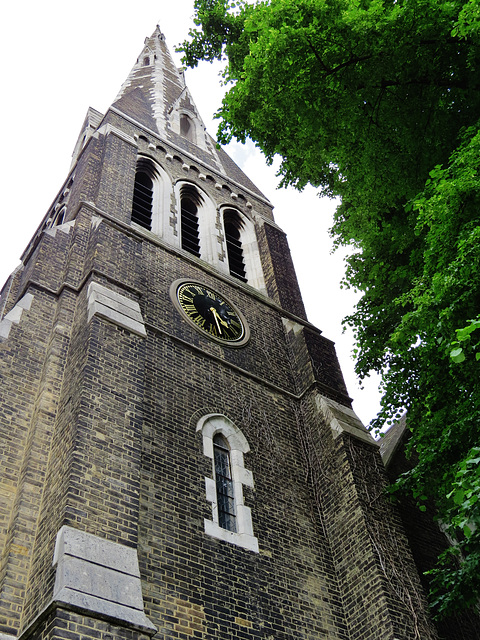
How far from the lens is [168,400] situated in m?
10.8

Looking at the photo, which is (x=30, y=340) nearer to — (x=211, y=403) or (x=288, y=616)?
(x=211, y=403)

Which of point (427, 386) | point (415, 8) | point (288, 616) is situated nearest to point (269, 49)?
point (415, 8)

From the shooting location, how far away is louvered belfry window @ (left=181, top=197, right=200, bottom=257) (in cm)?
1700

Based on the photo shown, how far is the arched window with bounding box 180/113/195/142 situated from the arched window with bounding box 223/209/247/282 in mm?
6785

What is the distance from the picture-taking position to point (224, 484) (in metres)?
10.6

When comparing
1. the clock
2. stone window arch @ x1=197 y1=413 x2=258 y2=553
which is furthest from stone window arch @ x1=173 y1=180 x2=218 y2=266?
stone window arch @ x1=197 y1=413 x2=258 y2=553

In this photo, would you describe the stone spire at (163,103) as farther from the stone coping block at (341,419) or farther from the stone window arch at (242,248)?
the stone coping block at (341,419)

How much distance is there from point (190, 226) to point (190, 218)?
63 centimetres

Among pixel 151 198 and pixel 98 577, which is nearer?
pixel 98 577

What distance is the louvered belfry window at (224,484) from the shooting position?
10031 mm

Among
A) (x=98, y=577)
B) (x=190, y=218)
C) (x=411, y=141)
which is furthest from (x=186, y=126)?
(x=98, y=577)

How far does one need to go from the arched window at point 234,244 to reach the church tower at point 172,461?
1.52 metres

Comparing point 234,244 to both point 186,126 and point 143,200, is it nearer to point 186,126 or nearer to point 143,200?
point 143,200

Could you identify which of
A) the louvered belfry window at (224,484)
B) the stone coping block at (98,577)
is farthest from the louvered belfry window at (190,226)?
the stone coping block at (98,577)
